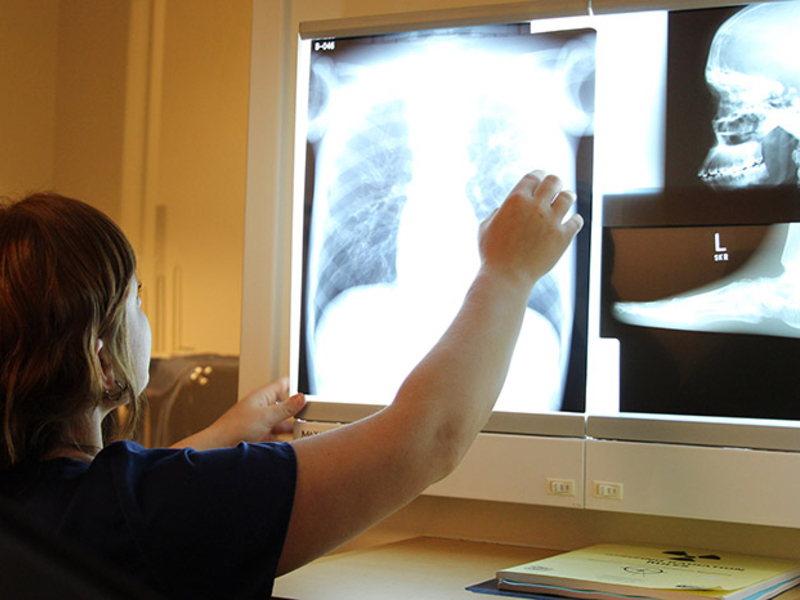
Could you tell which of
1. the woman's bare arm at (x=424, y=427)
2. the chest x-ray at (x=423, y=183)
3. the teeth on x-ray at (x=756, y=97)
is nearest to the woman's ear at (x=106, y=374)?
the woman's bare arm at (x=424, y=427)

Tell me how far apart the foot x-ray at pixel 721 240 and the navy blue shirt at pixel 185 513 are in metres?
0.78

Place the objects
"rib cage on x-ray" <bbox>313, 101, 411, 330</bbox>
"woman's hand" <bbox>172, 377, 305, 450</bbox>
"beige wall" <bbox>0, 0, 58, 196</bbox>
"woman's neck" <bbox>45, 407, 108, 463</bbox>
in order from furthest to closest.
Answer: "beige wall" <bbox>0, 0, 58, 196</bbox> < "rib cage on x-ray" <bbox>313, 101, 411, 330</bbox> < "woman's hand" <bbox>172, 377, 305, 450</bbox> < "woman's neck" <bbox>45, 407, 108, 463</bbox>

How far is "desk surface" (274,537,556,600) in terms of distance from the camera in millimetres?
1243

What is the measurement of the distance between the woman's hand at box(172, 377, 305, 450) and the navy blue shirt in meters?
0.60

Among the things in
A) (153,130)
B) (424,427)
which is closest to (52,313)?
(424,427)

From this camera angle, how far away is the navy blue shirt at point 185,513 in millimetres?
816

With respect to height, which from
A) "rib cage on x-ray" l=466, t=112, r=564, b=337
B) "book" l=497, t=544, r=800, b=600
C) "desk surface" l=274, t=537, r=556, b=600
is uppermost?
"rib cage on x-ray" l=466, t=112, r=564, b=337

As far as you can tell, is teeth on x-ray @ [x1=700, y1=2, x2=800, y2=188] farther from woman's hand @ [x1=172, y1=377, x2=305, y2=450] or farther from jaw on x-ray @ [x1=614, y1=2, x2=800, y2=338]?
woman's hand @ [x1=172, y1=377, x2=305, y2=450]

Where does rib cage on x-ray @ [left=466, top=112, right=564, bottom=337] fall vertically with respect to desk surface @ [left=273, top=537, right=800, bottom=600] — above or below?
above

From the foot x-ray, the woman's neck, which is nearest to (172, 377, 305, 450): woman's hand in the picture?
the woman's neck

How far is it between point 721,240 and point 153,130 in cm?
129

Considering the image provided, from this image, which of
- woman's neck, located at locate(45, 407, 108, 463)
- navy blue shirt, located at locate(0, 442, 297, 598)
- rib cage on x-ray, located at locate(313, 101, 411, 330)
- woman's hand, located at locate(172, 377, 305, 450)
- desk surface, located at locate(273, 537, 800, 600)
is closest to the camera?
navy blue shirt, located at locate(0, 442, 297, 598)

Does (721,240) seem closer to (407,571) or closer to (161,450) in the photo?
(407,571)

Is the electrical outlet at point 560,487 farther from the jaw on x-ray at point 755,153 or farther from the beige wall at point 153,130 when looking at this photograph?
the beige wall at point 153,130
